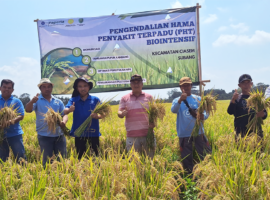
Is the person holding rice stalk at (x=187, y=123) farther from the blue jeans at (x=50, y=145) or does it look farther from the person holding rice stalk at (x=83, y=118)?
the blue jeans at (x=50, y=145)

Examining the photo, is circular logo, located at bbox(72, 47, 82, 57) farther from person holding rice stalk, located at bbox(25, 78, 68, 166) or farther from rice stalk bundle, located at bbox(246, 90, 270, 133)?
rice stalk bundle, located at bbox(246, 90, 270, 133)

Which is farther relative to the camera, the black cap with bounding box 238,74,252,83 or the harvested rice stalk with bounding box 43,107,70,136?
the black cap with bounding box 238,74,252,83

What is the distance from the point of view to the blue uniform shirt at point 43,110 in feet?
11.8

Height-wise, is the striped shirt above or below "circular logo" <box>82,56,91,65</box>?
below

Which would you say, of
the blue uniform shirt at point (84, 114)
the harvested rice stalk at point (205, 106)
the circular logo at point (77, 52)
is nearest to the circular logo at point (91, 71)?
the circular logo at point (77, 52)

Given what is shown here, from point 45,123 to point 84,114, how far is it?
682 millimetres

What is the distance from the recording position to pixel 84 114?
3.63m

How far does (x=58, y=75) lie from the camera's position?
7.38 m

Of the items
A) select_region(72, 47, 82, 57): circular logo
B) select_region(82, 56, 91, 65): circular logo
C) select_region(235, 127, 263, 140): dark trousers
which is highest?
select_region(72, 47, 82, 57): circular logo

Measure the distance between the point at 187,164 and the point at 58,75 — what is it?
5.70 metres

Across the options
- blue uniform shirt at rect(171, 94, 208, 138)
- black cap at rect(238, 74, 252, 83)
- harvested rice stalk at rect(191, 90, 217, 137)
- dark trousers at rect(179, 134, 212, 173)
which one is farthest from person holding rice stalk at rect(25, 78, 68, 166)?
black cap at rect(238, 74, 252, 83)

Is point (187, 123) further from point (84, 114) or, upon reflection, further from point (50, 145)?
point (50, 145)

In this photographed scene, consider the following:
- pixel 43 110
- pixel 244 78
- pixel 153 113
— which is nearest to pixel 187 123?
pixel 153 113

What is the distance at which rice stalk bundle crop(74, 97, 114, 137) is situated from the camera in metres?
3.50
